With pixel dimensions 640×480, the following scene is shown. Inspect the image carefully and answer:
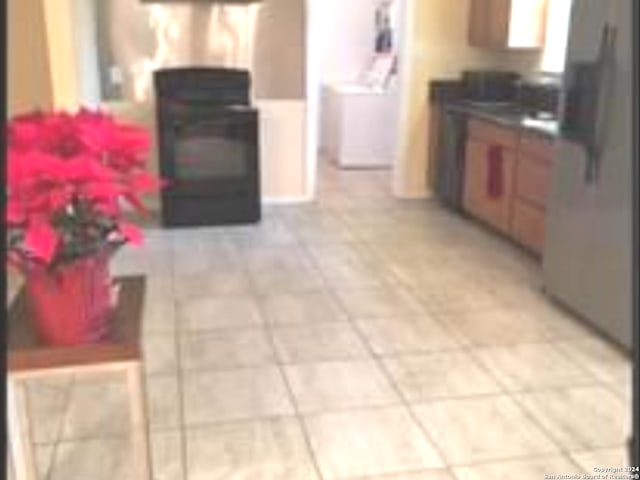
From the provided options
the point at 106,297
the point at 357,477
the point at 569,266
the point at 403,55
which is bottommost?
the point at 357,477

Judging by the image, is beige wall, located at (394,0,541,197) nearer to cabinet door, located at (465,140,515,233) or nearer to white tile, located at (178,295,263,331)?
cabinet door, located at (465,140,515,233)

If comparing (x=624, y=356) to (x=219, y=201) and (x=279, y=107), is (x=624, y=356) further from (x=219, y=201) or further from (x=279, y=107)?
(x=279, y=107)

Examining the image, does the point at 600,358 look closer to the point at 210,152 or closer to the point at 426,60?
the point at 210,152

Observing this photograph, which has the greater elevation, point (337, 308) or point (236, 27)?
point (236, 27)

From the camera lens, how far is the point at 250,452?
7.46ft

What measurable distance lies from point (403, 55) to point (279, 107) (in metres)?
1.06

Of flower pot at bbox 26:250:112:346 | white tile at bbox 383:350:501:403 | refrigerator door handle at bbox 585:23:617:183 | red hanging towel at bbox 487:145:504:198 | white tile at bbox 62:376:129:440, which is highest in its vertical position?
refrigerator door handle at bbox 585:23:617:183

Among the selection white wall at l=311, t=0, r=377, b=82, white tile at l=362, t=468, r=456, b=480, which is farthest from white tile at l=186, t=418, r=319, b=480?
white wall at l=311, t=0, r=377, b=82

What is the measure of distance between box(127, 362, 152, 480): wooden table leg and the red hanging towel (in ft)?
10.8

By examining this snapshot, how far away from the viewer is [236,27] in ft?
16.9

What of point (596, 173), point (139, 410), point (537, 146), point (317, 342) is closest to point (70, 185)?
point (139, 410)

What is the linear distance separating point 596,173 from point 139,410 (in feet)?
7.40

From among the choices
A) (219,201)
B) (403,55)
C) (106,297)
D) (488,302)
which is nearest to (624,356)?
(488,302)

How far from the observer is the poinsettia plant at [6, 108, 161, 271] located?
1203 mm
